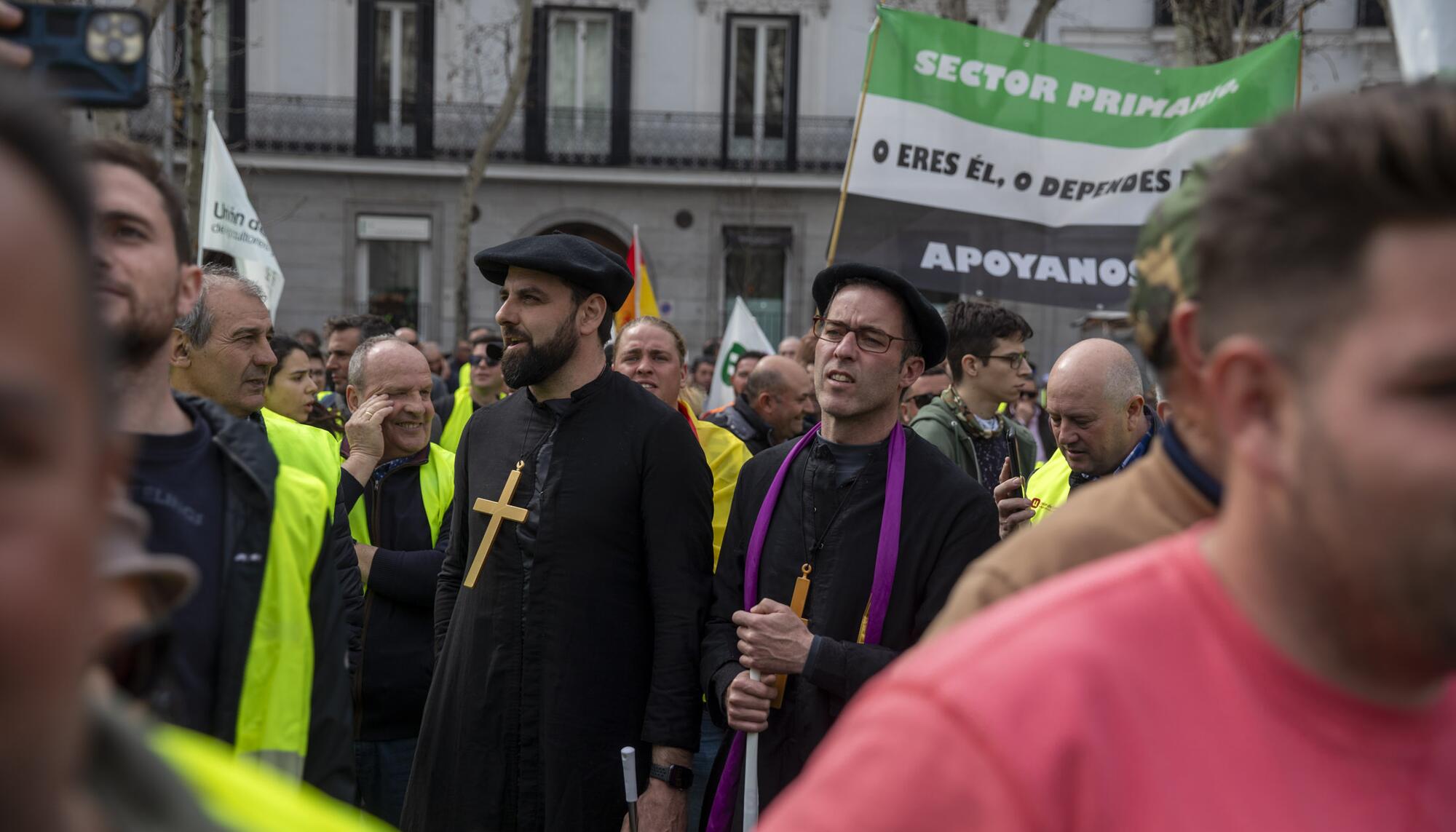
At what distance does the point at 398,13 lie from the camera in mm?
28641

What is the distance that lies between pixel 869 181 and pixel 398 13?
23769mm

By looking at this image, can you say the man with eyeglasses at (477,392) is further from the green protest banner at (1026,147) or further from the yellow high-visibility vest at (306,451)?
the yellow high-visibility vest at (306,451)

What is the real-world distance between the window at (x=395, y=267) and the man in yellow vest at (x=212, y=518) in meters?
26.6

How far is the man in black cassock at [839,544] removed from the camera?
3.68 metres

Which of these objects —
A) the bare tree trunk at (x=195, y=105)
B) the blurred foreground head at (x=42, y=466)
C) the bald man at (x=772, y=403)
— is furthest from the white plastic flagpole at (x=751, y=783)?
the bare tree trunk at (x=195, y=105)

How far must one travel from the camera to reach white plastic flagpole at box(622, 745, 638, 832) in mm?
3742

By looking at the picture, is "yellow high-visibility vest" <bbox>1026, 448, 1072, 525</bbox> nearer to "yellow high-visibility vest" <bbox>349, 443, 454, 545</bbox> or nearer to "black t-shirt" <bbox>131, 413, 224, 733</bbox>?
"yellow high-visibility vest" <bbox>349, 443, 454, 545</bbox>

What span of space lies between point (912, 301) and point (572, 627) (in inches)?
53.7

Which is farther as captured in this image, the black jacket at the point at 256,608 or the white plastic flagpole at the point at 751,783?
the white plastic flagpole at the point at 751,783

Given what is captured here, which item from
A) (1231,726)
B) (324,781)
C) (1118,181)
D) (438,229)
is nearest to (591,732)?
(324,781)

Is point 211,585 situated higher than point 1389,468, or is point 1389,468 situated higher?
point 1389,468

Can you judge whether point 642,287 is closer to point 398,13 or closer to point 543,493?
point 543,493

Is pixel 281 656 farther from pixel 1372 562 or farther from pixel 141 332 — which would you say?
pixel 1372 562

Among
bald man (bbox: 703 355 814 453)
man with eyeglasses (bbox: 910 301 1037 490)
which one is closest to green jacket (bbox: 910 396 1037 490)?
man with eyeglasses (bbox: 910 301 1037 490)
